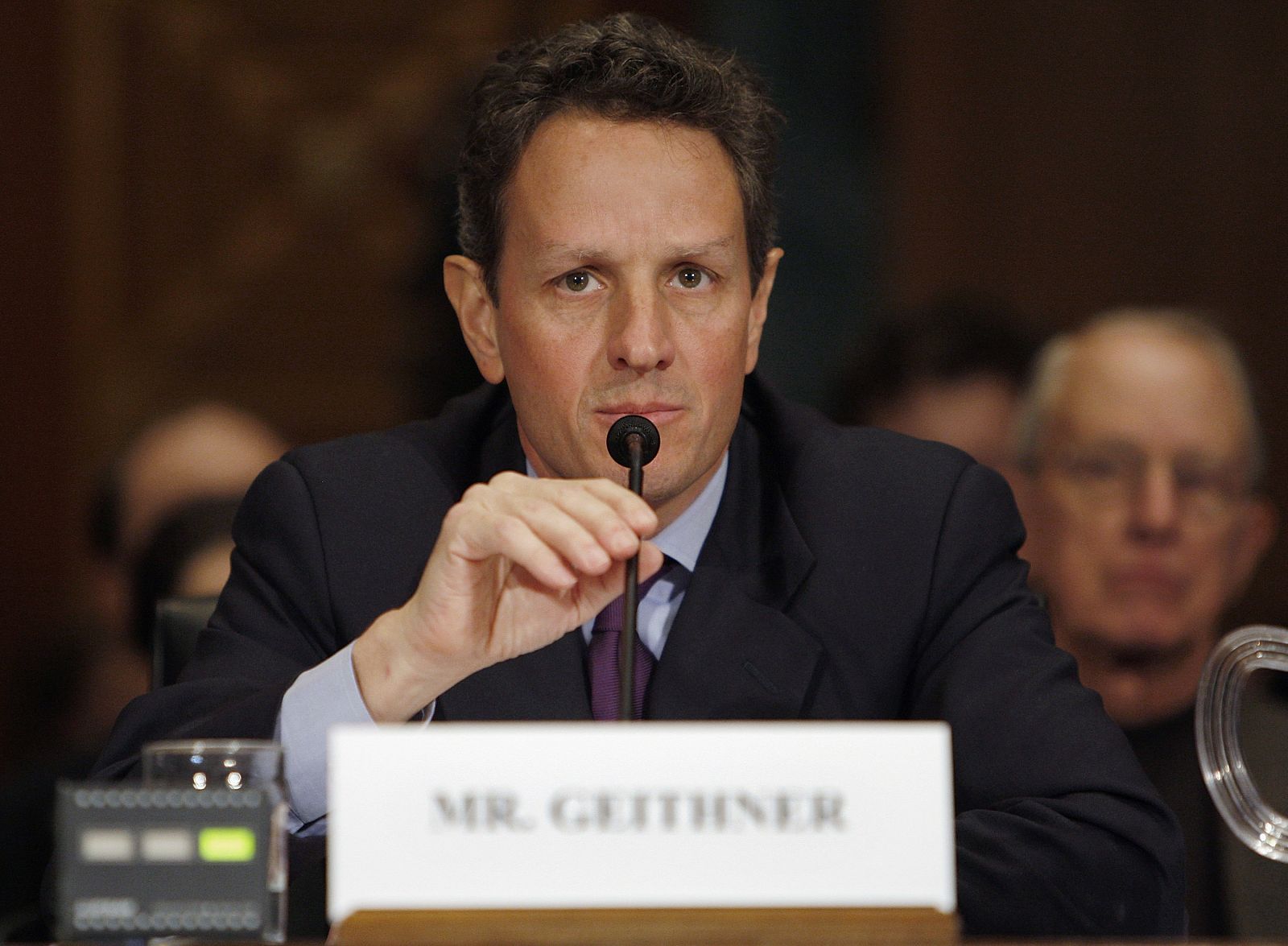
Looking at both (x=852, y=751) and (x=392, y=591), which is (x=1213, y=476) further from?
(x=852, y=751)

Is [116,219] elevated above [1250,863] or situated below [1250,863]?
above

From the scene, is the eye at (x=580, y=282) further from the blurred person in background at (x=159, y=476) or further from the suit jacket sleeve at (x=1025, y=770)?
the blurred person in background at (x=159, y=476)

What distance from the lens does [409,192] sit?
186 inches

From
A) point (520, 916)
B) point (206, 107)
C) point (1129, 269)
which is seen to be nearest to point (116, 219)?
point (206, 107)

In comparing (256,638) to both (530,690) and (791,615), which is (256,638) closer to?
(530,690)

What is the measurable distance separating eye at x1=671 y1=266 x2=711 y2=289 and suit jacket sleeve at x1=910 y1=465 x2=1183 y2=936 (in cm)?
38

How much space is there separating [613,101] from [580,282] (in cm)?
20

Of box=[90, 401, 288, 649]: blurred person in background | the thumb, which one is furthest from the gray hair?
the thumb

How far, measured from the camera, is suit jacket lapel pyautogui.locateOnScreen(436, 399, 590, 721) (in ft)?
5.64

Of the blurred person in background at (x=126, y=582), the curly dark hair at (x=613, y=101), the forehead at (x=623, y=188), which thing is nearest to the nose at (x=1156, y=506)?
the curly dark hair at (x=613, y=101)

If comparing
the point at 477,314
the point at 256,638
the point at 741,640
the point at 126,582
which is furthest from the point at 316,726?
the point at 126,582

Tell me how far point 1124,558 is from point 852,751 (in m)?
1.81

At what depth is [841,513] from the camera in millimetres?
1859

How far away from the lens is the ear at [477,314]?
198 centimetres
